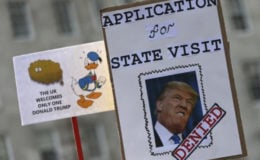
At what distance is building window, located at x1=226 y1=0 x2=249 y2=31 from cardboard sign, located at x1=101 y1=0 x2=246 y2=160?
26.6 meters

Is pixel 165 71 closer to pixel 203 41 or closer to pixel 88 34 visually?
pixel 203 41

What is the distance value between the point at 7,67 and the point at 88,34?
3.59m

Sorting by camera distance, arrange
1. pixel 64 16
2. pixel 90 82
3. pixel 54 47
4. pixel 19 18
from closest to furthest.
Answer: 1. pixel 90 82
2. pixel 54 47
3. pixel 19 18
4. pixel 64 16

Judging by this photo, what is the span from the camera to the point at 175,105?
4906 mm

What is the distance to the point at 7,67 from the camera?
27.0 metres

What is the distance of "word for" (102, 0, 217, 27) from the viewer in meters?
4.91

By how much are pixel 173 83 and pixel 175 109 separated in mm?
164

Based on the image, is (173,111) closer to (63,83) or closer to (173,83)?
(173,83)

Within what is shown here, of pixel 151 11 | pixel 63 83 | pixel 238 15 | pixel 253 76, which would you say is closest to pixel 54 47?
pixel 238 15

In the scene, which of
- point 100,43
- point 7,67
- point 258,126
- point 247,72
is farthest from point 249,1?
point 100,43

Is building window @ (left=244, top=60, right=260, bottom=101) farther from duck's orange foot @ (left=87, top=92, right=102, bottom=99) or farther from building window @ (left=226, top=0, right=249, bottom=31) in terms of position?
duck's orange foot @ (left=87, top=92, right=102, bottom=99)

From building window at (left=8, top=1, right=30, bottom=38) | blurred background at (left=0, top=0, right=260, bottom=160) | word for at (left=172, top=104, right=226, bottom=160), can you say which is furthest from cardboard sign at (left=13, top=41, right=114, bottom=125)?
building window at (left=8, top=1, right=30, bottom=38)

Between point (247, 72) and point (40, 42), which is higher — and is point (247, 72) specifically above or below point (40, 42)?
below

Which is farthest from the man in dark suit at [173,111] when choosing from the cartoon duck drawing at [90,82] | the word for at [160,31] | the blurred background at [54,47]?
the blurred background at [54,47]
